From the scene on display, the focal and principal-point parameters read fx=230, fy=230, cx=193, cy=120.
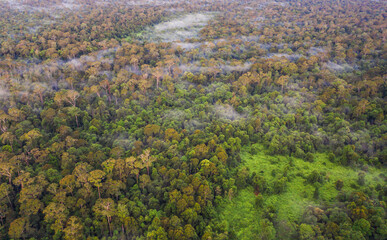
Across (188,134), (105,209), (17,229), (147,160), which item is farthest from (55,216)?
(188,134)

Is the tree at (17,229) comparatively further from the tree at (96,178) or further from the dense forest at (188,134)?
the tree at (96,178)

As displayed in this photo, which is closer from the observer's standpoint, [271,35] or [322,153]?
[322,153]

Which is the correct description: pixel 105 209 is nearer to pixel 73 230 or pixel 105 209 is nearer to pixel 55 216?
pixel 73 230

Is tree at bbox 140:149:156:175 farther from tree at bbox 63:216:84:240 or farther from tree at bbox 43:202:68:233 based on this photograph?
tree at bbox 43:202:68:233

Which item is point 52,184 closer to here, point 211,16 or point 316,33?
point 316,33

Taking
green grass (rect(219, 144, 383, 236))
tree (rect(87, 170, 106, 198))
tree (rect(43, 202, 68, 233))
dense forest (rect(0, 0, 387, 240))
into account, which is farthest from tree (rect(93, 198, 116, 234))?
green grass (rect(219, 144, 383, 236))

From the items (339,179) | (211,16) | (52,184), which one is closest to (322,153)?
(339,179)
